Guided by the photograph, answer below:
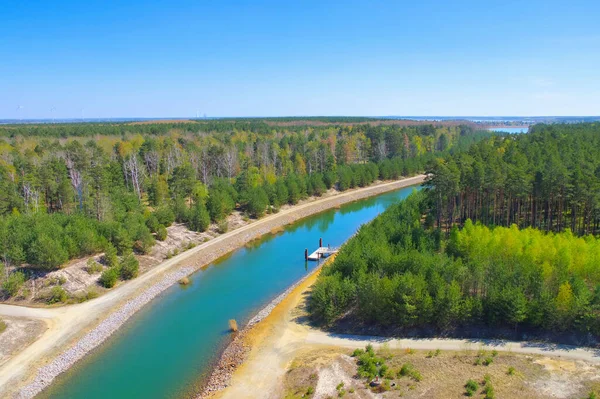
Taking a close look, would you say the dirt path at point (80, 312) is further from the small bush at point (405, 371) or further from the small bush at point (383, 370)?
the small bush at point (405, 371)

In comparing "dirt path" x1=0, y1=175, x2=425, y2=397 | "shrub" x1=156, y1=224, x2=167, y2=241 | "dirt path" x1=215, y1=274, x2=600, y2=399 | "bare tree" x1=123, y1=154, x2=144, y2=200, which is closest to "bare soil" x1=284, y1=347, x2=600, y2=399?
"dirt path" x1=215, y1=274, x2=600, y2=399

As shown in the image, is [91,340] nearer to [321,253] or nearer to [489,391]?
[321,253]

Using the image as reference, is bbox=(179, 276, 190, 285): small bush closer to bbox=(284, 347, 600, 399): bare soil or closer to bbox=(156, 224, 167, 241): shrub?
bbox=(156, 224, 167, 241): shrub

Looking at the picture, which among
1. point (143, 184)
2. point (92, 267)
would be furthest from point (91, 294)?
point (143, 184)

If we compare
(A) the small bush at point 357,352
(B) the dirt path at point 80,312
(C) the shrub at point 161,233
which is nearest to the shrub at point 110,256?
(B) the dirt path at point 80,312

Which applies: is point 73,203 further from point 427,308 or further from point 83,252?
point 427,308
